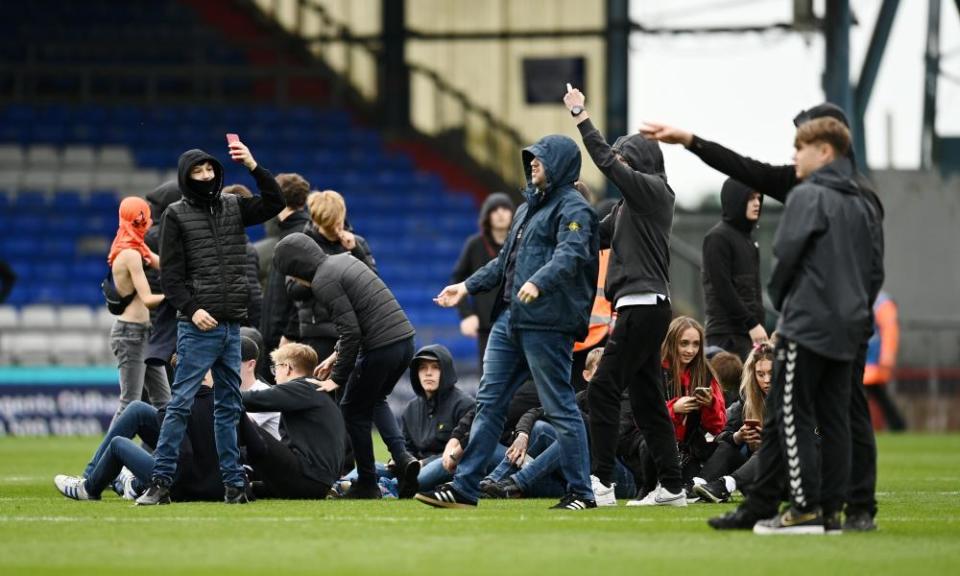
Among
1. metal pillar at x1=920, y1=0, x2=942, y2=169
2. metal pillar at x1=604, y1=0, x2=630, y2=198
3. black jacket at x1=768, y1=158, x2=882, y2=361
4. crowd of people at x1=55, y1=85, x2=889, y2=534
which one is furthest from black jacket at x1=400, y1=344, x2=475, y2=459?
metal pillar at x1=604, y1=0, x2=630, y2=198

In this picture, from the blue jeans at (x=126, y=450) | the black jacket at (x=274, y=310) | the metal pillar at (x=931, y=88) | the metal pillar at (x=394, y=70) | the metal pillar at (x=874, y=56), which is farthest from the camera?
the metal pillar at (x=394, y=70)

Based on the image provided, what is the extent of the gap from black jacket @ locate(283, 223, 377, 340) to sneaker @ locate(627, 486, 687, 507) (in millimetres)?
2377

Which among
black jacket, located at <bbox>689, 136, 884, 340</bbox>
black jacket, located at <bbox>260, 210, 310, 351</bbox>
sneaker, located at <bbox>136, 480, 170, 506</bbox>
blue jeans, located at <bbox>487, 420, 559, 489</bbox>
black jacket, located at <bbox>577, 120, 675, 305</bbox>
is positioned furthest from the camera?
black jacket, located at <bbox>260, 210, 310, 351</bbox>

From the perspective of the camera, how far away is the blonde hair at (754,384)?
9844mm

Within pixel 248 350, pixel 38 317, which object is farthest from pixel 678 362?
pixel 38 317

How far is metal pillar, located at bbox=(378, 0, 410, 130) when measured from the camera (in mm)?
28984

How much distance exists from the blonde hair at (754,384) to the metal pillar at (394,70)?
774 inches

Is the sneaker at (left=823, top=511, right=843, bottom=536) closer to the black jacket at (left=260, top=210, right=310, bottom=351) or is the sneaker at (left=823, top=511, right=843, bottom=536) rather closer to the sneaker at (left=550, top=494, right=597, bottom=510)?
the sneaker at (left=550, top=494, right=597, bottom=510)

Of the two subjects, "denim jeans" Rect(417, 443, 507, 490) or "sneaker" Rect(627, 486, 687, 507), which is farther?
"denim jeans" Rect(417, 443, 507, 490)

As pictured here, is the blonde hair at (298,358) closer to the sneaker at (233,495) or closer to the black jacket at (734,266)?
the sneaker at (233,495)

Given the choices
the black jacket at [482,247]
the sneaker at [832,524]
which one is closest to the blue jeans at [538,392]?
the sneaker at [832,524]

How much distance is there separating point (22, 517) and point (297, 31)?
2219cm

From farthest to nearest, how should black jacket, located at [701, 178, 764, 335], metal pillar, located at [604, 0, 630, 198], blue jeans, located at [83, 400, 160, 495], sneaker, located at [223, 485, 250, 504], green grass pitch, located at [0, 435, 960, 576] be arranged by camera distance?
metal pillar, located at [604, 0, 630, 198] < black jacket, located at [701, 178, 764, 335] < blue jeans, located at [83, 400, 160, 495] < sneaker, located at [223, 485, 250, 504] < green grass pitch, located at [0, 435, 960, 576]

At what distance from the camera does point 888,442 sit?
62.6 ft
